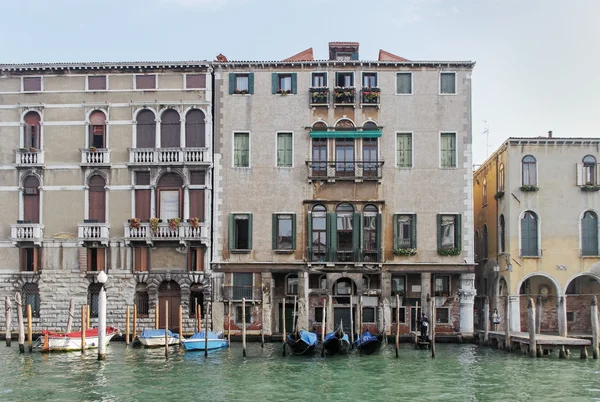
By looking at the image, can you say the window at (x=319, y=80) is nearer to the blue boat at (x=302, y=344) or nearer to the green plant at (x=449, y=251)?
the green plant at (x=449, y=251)

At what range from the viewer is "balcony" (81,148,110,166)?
2984 centimetres

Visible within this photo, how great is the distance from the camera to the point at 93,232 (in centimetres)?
2964

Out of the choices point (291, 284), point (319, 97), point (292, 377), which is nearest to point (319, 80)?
point (319, 97)

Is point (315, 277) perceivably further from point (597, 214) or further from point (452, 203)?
point (597, 214)

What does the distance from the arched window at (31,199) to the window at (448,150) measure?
44.5 ft

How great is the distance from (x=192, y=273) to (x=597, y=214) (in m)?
13.5

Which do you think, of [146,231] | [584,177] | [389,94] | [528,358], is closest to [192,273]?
[146,231]

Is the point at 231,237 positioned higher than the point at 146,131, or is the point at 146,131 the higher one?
the point at 146,131

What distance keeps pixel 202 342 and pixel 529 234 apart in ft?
37.2

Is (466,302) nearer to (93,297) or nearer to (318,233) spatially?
(318,233)

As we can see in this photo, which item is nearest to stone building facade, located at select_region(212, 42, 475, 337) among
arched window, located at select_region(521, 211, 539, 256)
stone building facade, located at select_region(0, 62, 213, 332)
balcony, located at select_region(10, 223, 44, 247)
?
stone building facade, located at select_region(0, 62, 213, 332)

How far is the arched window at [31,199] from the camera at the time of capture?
30078 mm

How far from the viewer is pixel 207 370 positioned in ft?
72.7

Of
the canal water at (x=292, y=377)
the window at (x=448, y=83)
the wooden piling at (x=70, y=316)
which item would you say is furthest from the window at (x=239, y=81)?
the canal water at (x=292, y=377)
